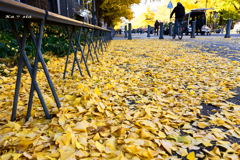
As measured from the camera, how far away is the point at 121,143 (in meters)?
1.51

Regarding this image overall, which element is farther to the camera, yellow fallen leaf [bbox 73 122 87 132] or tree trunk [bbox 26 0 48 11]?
tree trunk [bbox 26 0 48 11]

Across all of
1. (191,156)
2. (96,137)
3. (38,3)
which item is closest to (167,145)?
(191,156)

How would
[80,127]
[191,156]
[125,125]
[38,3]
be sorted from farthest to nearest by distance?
1. [38,3]
2. [125,125]
3. [80,127]
4. [191,156]

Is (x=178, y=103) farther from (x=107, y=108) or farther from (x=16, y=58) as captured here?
(x=16, y=58)

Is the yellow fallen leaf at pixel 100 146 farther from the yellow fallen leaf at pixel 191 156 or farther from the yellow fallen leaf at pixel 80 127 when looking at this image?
the yellow fallen leaf at pixel 191 156

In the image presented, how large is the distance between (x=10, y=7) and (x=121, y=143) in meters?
1.31

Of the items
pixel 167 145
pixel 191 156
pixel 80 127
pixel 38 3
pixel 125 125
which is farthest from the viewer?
pixel 38 3

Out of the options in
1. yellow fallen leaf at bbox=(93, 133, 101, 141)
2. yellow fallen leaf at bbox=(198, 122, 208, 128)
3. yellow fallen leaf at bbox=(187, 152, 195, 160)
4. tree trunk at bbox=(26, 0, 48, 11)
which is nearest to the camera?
yellow fallen leaf at bbox=(187, 152, 195, 160)

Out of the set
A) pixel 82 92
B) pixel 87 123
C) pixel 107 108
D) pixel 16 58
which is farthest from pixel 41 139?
pixel 16 58

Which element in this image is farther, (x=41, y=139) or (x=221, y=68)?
(x=221, y=68)

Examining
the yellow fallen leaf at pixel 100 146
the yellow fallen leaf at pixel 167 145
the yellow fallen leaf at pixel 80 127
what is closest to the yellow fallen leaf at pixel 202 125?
the yellow fallen leaf at pixel 167 145

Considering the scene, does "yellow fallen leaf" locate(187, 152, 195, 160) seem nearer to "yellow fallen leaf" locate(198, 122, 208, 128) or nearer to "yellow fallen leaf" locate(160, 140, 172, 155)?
"yellow fallen leaf" locate(160, 140, 172, 155)

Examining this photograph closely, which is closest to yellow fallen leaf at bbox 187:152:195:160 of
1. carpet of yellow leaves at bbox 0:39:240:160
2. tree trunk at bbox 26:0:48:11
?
carpet of yellow leaves at bbox 0:39:240:160

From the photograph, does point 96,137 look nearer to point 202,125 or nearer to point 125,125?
point 125,125
